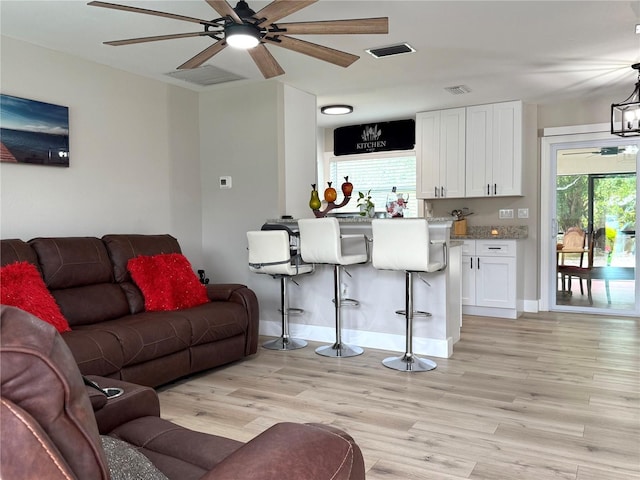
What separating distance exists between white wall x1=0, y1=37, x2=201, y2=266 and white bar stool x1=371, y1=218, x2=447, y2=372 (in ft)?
7.47

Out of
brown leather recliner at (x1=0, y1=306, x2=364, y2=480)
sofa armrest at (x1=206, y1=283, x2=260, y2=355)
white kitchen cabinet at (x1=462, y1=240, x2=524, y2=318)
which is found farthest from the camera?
white kitchen cabinet at (x1=462, y1=240, x2=524, y2=318)

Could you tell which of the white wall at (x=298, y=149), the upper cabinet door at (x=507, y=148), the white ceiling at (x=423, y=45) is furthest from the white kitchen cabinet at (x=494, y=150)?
the white wall at (x=298, y=149)

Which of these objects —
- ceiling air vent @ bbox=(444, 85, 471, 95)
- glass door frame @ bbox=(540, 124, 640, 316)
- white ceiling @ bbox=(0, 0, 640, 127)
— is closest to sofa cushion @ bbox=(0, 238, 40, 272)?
white ceiling @ bbox=(0, 0, 640, 127)

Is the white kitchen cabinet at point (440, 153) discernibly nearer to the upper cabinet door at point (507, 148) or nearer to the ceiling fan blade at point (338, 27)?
the upper cabinet door at point (507, 148)

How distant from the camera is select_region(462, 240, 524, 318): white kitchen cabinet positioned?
18.6 ft

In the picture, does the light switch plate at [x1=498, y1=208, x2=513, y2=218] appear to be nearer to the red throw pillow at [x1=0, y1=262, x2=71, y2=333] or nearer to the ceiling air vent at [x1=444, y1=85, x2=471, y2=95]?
the ceiling air vent at [x1=444, y1=85, x2=471, y2=95]

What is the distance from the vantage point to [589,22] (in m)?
3.46

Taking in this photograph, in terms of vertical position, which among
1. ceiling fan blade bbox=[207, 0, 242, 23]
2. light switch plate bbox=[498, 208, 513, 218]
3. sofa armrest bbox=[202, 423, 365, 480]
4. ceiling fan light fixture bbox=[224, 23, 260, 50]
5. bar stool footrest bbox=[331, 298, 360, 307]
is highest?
ceiling fan blade bbox=[207, 0, 242, 23]

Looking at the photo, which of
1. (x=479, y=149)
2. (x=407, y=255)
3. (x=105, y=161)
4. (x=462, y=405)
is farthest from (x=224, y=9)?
(x=479, y=149)

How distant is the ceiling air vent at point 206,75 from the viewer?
4434 mm

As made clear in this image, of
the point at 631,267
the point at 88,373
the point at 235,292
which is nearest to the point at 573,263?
the point at 631,267

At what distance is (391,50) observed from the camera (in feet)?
13.1

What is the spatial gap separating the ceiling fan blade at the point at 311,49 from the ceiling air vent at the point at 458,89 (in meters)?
2.41

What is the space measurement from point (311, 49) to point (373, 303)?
236cm
